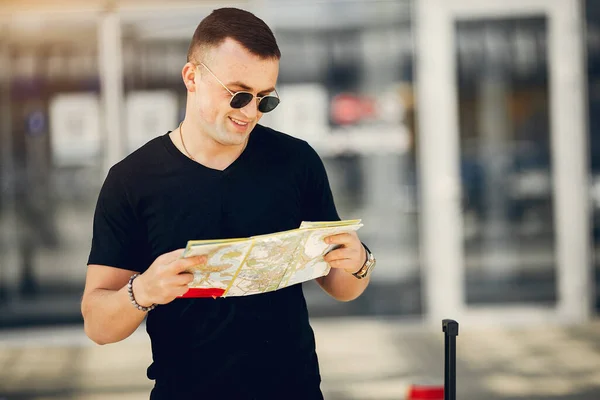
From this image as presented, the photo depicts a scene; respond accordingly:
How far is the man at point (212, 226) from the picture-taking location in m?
2.26

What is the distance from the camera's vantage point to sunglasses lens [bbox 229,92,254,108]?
2.25 metres

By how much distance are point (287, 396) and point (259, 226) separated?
1.57 ft

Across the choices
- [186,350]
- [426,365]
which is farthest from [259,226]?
[426,365]

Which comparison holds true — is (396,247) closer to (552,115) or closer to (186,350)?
(552,115)

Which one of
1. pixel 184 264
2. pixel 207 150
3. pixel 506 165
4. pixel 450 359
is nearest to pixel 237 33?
pixel 207 150

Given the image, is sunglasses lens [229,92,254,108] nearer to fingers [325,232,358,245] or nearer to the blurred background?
fingers [325,232,358,245]

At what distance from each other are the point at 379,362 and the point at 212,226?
448 centimetres

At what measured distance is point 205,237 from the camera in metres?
2.29

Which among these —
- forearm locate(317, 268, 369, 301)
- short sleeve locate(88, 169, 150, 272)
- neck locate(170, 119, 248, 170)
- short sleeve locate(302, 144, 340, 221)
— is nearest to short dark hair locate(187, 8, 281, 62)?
neck locate(170, 119, 248, 170)

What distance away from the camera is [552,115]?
786 centimetres

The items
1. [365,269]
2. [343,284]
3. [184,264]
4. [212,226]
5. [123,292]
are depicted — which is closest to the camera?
[184,264]

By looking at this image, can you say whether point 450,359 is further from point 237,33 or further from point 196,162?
point 237,33

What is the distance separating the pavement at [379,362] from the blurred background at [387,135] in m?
0.10

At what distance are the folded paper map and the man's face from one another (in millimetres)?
327
